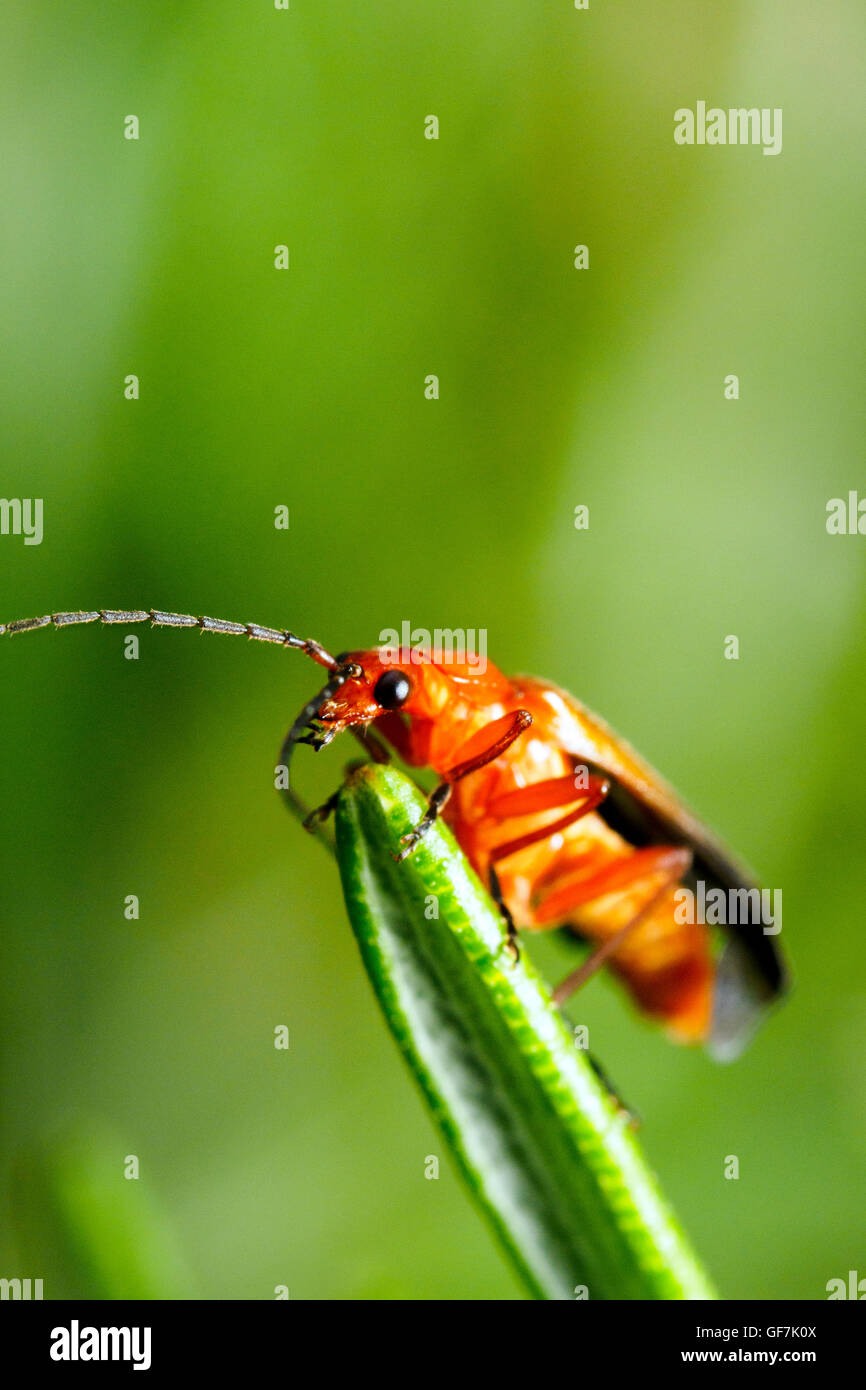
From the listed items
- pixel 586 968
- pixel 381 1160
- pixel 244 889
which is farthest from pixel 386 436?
pixel 381 1160

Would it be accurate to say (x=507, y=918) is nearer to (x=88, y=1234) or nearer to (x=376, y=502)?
(x=88, y=1234)

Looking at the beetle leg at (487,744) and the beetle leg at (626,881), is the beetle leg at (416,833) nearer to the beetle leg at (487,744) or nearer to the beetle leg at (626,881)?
the beetle leg at (487,744)

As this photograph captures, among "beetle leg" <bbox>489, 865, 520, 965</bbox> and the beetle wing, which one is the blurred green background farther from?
"beetle leg" <bbox>489, 865, 520, 965</bbox>

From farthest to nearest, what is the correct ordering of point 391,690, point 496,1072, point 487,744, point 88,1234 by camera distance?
point 487,744, point 391,690, point 88,1234, point 496,1072

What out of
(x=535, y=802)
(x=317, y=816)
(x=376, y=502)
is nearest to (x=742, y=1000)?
(x=535, y=802)

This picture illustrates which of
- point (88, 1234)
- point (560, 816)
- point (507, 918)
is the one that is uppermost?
point (560, 816)

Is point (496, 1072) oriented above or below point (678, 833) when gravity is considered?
below

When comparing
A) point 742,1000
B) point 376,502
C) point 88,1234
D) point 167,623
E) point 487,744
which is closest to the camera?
point 88,1234
